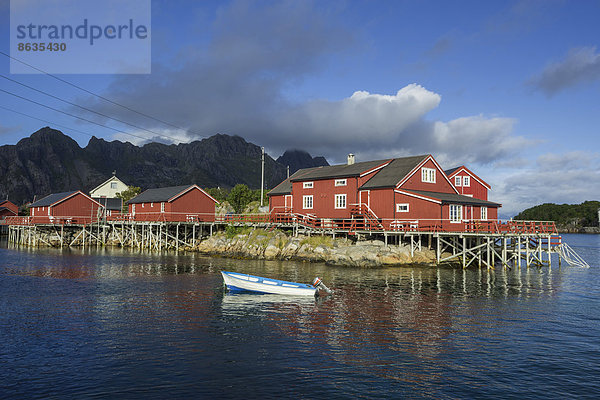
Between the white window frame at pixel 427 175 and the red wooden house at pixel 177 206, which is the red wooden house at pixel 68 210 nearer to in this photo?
the red wooden house at pixel 177 206

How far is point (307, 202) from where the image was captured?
5269 cm

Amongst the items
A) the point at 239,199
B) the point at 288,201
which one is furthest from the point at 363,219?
the point at 239,199

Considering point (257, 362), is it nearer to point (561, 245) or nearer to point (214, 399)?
point (214, 399)

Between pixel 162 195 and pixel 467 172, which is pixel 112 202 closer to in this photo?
pixel 162 195

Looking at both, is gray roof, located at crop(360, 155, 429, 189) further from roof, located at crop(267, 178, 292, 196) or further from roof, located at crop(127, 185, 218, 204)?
roof, located at crop(127, 185, 218, 204)

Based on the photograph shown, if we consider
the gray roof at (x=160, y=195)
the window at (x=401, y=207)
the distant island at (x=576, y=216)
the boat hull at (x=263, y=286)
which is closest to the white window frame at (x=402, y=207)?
the window at (x=401, y=207)

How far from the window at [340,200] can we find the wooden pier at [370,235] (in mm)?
2363

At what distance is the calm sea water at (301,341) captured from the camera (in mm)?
12805

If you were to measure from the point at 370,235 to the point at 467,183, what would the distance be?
18132 millimetres

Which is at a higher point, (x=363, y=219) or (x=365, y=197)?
(x=365, y=197)

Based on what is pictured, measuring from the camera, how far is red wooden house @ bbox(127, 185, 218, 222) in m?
63.2

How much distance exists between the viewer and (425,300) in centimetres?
2514

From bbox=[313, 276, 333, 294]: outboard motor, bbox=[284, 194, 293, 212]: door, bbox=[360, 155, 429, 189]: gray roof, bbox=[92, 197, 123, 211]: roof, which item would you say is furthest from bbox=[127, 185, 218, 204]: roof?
bbox=[313, 276, 333, 294]: outboard motor

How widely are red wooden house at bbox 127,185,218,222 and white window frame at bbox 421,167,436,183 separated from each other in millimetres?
32417
